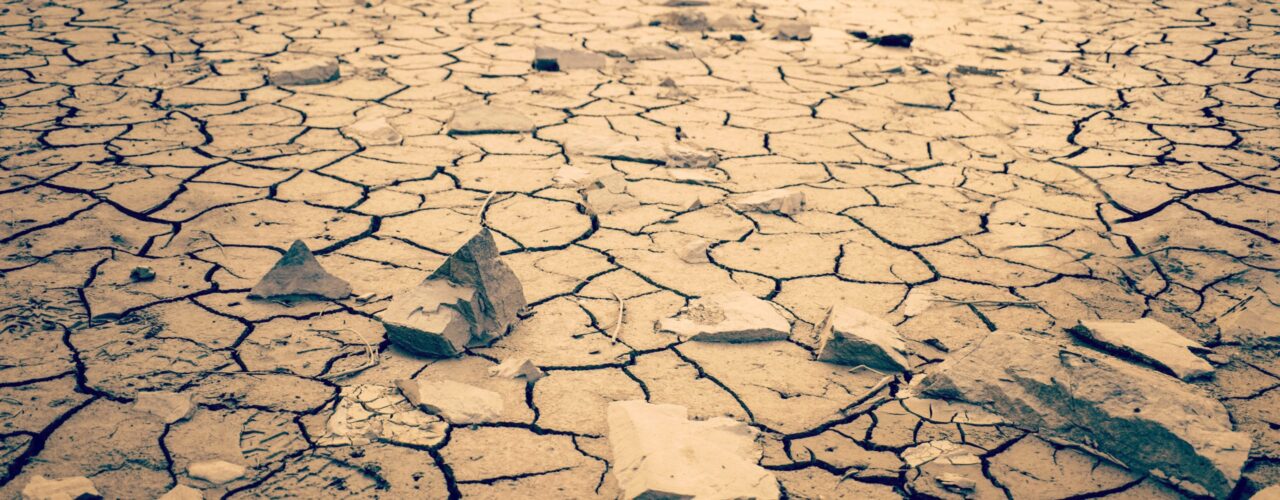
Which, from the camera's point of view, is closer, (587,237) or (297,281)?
(297,281)

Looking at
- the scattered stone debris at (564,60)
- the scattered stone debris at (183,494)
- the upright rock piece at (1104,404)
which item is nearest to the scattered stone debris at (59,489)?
the scattered stone debris at (183,494)

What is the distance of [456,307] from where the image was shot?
1981 mm

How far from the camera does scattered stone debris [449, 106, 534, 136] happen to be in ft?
11.4

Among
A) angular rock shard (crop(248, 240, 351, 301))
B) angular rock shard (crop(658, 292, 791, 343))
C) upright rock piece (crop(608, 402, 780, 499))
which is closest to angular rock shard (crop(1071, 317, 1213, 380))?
angular rock shard (crop(658, 292, 791, 343))

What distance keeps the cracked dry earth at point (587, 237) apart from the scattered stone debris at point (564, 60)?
5cm

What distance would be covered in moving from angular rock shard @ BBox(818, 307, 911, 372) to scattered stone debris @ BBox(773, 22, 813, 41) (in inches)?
141

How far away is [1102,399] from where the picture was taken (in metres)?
1.71

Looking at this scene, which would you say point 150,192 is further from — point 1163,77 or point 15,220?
point 1163,77

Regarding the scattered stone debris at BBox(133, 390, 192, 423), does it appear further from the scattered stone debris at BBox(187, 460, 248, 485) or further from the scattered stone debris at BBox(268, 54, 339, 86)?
the scattered stone debris at BBox(268, 54, 339, 86)

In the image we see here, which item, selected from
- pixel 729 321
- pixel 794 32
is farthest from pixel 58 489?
pixel 794 32

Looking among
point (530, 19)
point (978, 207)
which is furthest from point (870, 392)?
point (530, 19)

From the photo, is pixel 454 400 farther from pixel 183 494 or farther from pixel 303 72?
pixel 303 72

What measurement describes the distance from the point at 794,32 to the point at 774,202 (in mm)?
2849

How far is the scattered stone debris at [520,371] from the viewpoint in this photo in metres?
1.90
